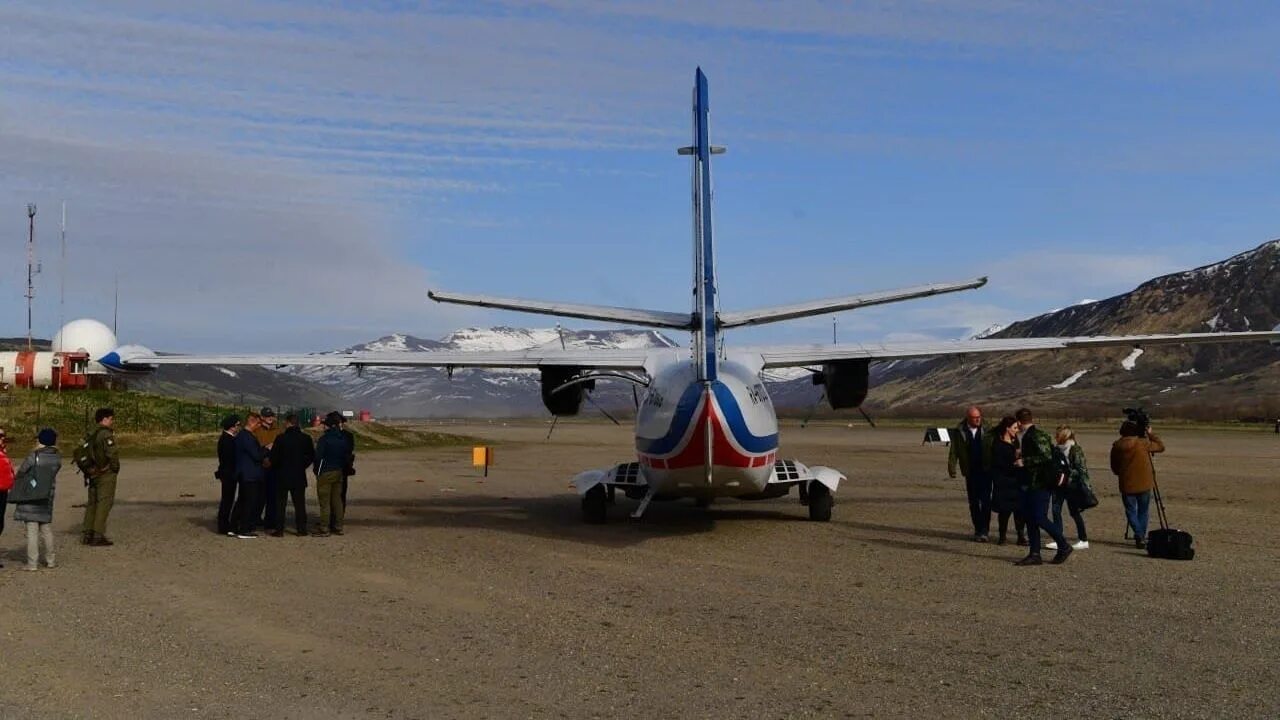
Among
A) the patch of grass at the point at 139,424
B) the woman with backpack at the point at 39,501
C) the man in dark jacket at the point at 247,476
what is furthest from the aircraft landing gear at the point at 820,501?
the patch of grass at the point at 139,424

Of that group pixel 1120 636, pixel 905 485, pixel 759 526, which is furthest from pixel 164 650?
pixel 905 485

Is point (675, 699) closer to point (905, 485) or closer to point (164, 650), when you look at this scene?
point (164, 650)

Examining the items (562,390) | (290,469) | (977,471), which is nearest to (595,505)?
(562,390)

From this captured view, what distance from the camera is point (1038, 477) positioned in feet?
48.1

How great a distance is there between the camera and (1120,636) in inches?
392

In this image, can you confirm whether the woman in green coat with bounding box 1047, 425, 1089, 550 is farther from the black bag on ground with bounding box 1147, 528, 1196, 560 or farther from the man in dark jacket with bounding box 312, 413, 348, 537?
the man in dark jacket with bounding box 312, 413, 348, 537

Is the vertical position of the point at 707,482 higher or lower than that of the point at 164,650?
higher

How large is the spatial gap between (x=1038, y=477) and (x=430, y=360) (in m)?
11.1

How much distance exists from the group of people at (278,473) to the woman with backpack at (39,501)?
142 inches

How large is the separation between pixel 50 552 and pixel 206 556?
2005mm

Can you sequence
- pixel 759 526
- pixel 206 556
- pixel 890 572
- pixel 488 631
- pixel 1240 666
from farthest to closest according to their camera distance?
pixel 759 526
pixel 206 556
pixel 890 572
pixel 488 631
pixel 1240 666

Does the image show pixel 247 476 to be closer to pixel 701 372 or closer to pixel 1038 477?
pixel 701 372

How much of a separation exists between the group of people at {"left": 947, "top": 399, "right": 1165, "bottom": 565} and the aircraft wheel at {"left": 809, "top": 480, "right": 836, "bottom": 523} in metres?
2.82

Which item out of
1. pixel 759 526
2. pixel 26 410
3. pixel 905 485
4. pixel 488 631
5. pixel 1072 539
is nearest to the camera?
pixel 488 631
